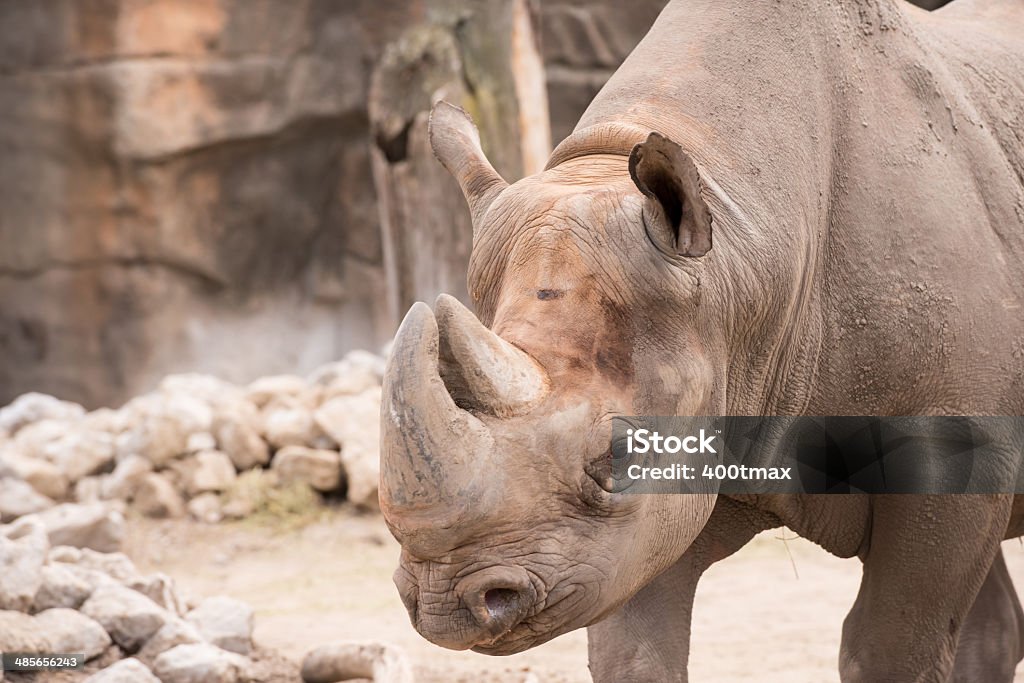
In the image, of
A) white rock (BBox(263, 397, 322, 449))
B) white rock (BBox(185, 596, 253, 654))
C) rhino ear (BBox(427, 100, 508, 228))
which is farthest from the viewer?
white rock (BBox(263, 397, 322, 449))

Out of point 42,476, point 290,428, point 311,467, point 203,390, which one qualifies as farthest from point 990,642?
point 203,390

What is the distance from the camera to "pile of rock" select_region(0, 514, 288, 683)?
4180 millimetres

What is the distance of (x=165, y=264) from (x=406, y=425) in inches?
448

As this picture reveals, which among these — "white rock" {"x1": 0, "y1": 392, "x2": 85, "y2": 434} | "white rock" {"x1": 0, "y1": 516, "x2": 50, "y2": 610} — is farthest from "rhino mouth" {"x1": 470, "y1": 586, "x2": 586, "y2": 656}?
"white rock" {"x1": 0, "y1": 392, "x2": 85, "y2": 434}

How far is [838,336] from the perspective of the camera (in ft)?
10.1

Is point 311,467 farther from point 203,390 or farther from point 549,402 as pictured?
point 549,402

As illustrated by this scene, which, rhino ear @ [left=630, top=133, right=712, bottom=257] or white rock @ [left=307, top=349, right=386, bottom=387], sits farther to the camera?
white rock @ [left=307, top=349, right=386, bottom=387]

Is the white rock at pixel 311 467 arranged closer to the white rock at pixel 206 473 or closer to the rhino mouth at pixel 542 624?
the white rock at pixel 206 473

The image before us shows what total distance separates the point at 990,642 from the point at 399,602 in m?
2.46

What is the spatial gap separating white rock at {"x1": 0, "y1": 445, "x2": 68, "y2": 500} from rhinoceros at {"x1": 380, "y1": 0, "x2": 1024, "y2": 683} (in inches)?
196

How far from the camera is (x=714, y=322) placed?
270 cm

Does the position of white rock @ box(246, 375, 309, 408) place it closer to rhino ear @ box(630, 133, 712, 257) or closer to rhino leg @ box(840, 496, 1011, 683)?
rhino leg @ box(840, 496, 1011, 683)

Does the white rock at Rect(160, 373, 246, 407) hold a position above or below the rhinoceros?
below

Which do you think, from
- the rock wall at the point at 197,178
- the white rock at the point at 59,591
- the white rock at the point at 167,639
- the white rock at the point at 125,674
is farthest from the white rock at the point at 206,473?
the rock wall at the point at 197,178
